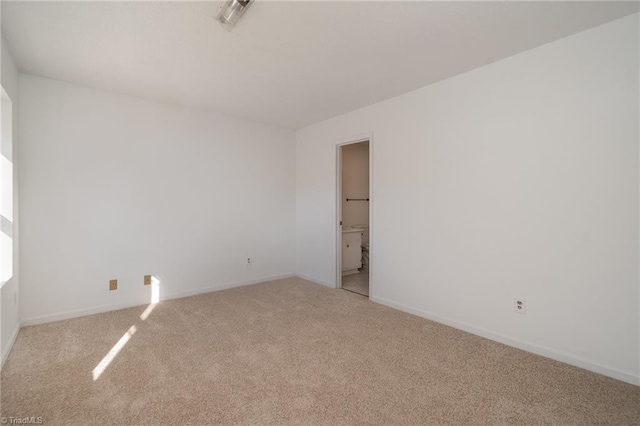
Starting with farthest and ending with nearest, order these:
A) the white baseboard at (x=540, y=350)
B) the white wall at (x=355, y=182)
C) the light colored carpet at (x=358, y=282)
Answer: the white wall at (x=355, y=182)
the light colored carpet at (x=358, y=282)
the white baseboard at (x=540, y=350)

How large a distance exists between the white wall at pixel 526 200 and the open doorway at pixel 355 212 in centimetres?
130

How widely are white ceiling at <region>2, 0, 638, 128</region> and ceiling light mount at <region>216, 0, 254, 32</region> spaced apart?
0.06m

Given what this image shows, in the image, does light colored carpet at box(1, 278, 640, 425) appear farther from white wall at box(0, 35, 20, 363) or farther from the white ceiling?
the white ceiling

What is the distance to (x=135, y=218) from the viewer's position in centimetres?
339

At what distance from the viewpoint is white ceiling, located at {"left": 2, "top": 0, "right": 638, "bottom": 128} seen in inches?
74.4

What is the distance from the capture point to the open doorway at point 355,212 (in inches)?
191

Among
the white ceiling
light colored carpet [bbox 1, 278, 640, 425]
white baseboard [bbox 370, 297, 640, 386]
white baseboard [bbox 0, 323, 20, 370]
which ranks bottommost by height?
light colored carpet [bbox 1, 278, 640, 425]

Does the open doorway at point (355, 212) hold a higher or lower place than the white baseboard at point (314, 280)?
higher

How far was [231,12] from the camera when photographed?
184 centimetres

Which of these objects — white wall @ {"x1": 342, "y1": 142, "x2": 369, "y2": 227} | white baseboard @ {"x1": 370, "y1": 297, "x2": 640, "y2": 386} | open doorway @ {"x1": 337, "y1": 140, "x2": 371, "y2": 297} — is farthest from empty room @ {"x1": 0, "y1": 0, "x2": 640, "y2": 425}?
white wall @ {"x1": 342, "y1": 142, "x2": 369, "y2": 227}

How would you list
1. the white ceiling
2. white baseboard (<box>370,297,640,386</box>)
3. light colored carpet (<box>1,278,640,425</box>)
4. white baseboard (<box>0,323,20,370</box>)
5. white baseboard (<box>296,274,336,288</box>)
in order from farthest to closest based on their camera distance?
white baseboard (<box>296,274,336,288</box>) < white baseboard (<box>0,323,20,370</box>) < white baseboard (<box>370,297,640,386</box>) < the white ceiling < light colored carpet (<box>1,278,640,425</box>)

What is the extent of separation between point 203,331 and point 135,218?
160 cm

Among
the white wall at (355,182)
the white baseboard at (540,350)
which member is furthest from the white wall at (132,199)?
the white baseboard at (540,350)

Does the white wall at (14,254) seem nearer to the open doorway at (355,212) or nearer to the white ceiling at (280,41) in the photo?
the white ceiling at (280,41)
